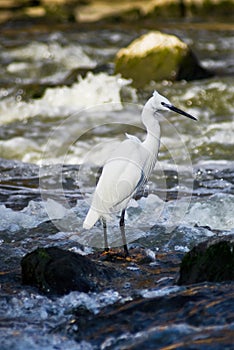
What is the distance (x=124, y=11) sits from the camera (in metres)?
17.4

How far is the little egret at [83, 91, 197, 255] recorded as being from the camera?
4832 mm

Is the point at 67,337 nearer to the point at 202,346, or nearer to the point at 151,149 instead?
the point at 202,346

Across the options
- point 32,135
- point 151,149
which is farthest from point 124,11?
point 151,149

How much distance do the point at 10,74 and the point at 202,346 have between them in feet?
30.7

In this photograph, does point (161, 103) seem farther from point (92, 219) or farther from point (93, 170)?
point (93, 170)

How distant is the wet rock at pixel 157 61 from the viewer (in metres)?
10.6

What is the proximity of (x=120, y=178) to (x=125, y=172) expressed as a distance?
6cm

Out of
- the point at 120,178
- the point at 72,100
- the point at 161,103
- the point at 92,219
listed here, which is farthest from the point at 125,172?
the point at 72,100

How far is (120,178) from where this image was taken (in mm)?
4844

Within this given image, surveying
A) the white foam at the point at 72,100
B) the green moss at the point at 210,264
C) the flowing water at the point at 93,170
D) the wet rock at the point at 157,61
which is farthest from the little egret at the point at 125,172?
the wet rock at the point at 157,61

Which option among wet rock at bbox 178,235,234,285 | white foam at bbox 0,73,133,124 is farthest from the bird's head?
white foam at bbox 0,73,133,124

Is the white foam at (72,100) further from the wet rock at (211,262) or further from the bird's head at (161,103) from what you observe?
the wet rock at (211,262)

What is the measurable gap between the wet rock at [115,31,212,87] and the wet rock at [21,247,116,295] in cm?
681

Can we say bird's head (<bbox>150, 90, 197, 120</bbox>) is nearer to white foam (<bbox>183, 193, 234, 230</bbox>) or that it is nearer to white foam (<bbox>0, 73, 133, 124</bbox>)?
white foam (<bbox>183, 193, 234, 230</bbox>)
